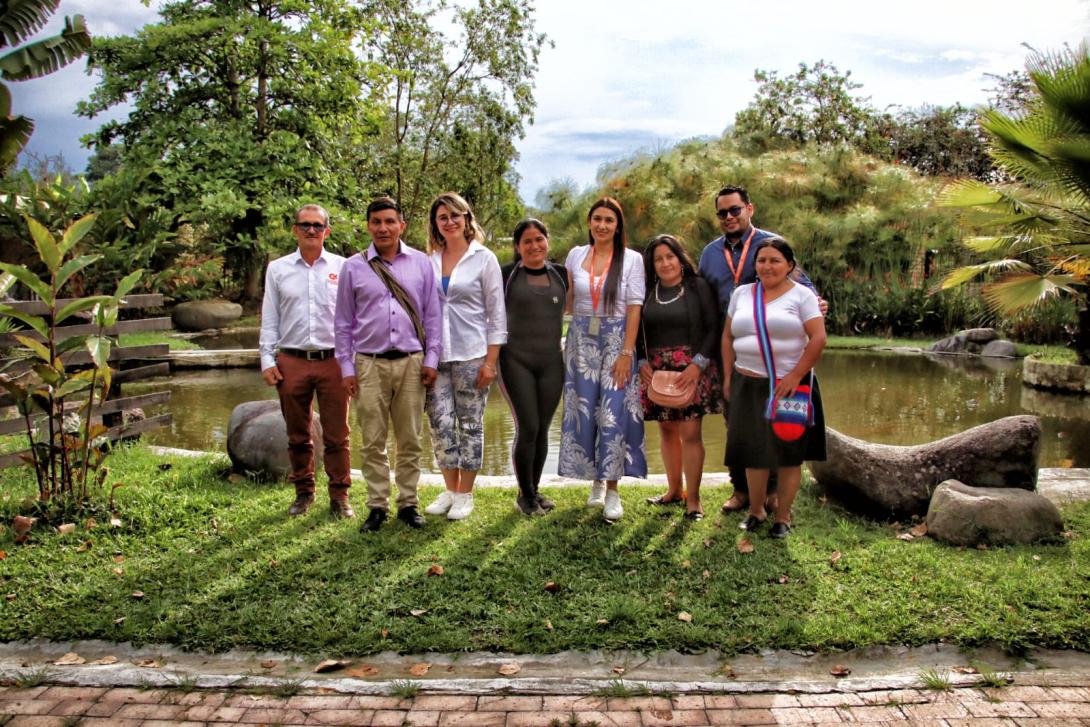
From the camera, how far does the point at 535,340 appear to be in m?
4.80

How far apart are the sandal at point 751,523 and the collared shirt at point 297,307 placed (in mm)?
2696

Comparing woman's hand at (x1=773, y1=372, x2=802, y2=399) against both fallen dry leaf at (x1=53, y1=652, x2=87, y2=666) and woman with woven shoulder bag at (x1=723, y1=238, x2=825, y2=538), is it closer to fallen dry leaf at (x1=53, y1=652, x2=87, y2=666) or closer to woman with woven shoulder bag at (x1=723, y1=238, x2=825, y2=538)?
woman with woven shoulder bag at (x1=723, y1=238, x2=825, y2=538)

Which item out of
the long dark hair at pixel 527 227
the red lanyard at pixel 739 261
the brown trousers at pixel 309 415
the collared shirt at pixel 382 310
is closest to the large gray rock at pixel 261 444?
the brown trousers at pixel 309 415

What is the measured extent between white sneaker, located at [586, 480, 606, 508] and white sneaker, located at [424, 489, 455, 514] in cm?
88

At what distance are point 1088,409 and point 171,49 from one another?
46.8 feet

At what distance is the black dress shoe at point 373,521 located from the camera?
4.62m

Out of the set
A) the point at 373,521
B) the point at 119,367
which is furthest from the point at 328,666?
the point at 119,367

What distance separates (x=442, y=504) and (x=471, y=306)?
4.24ft

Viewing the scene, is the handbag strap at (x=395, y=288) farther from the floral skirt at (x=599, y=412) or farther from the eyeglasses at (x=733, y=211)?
the eyeglasses at (x=733, y=211)

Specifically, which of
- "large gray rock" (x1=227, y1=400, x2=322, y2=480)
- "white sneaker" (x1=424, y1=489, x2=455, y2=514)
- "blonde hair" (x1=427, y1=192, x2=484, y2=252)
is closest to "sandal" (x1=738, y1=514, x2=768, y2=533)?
"white sneaker" (x1=424, y1=489, x2=455, y2=514)

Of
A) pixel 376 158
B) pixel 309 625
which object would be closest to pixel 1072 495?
pixel 309 625

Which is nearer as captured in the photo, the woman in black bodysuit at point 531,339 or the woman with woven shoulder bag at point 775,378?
the woman with woven shoulder bag at point 775,378

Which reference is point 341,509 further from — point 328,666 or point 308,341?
point 328,666

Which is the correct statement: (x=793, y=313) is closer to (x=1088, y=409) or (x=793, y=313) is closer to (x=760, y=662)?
(x=760, y=662)
